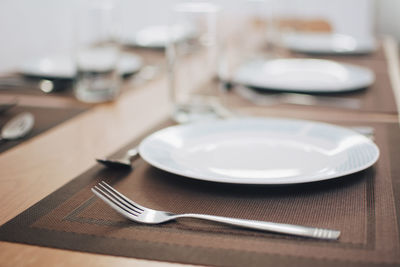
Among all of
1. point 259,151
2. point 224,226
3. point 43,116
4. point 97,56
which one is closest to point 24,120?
point 43,116

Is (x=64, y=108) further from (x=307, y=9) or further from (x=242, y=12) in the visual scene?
(x=307, y=9)

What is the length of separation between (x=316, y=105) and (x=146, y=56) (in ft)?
2.33

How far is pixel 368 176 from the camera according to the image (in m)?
0.70

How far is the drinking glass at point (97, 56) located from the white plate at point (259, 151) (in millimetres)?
401

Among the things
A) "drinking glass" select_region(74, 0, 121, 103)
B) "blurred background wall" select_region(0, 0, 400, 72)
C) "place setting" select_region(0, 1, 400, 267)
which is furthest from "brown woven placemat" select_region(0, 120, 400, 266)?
"blurred background wall" select_region(0, 0, 400, 72)

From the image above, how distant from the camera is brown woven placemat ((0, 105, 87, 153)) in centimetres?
96

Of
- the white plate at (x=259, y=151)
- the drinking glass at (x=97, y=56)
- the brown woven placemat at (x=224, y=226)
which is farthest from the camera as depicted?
the drinking glass at (x=97, y=56)

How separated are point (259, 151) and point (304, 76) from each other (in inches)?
26.3

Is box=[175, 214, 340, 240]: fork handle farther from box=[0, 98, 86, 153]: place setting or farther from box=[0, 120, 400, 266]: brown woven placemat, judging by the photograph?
box=[0, 98, 86, 153]: place setting

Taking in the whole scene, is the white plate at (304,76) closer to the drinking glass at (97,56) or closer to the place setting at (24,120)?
the drinking glass at (97,56)

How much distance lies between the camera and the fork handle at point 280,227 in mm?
530

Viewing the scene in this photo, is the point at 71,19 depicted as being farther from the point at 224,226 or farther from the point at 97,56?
the point at 224,226

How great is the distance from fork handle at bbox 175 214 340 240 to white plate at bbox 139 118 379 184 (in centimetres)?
7

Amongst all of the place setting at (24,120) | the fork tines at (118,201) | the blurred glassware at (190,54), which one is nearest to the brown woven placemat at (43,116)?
the place setting at (24,120)
